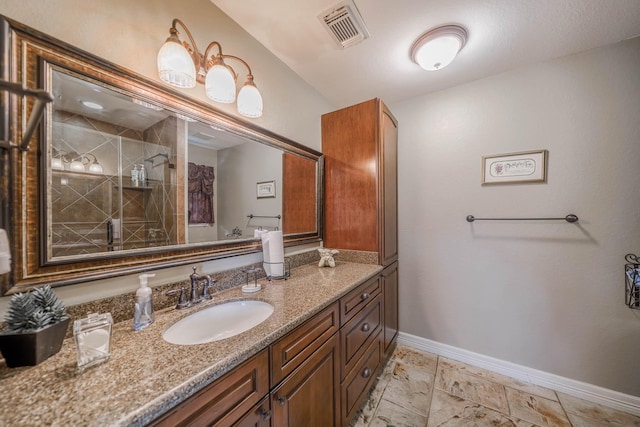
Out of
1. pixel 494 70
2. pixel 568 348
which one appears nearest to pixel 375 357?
pixel 568 348

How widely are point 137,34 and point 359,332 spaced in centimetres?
187

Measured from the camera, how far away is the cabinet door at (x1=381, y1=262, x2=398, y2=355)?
6.00 feet

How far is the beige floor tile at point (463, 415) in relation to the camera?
137 centimetres

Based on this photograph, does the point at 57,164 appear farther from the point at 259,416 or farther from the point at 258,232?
the point at 259,416

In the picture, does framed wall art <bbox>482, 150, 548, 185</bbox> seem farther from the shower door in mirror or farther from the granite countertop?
the shower door in mirror

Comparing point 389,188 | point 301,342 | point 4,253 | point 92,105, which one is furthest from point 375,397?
point 92,105

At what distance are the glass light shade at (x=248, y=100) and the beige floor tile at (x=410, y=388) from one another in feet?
6.90

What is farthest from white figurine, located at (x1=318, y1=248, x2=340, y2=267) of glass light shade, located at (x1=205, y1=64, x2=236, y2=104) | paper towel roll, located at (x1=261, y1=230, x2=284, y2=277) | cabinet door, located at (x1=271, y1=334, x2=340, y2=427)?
glass light shade, located at (x1=205, y1=64, x2=236, y2=104)

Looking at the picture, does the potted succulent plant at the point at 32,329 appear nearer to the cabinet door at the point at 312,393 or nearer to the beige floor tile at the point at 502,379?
the cabinet door at the point at 312,393

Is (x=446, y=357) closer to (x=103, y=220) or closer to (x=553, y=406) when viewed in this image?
(x=553, y=406)

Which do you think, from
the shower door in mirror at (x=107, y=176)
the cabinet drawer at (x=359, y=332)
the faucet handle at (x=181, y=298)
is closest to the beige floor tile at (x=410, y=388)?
the cabinet drawer at (x=359, y=332)

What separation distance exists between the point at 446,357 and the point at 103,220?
2604 millimetres

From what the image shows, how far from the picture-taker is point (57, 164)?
0.75 meters

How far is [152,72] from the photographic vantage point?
3.21 ft
